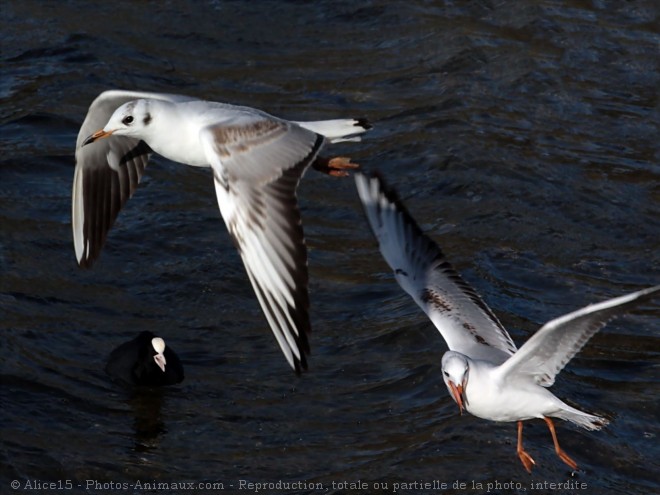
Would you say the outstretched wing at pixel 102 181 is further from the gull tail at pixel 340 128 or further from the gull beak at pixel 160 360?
the gull tail at pixel 340 128

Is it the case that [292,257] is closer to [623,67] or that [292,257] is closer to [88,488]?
[88,488]

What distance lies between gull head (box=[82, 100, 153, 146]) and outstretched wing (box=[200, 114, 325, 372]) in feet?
1.65

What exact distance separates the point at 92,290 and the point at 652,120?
5711mm

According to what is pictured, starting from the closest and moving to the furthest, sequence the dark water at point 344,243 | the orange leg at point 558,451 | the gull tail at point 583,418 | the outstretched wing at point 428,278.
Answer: the gull tail at point 583,418 → the orange leg at point 558,451 → the outstretched wing at point 428,278 → the dark water at point 344,243

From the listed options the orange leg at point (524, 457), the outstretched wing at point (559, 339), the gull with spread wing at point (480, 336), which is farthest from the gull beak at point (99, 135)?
the orange leg at point (524, 457)

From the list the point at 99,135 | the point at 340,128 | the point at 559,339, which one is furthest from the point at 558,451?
the point at 99,135

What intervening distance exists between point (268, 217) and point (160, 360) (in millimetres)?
2601

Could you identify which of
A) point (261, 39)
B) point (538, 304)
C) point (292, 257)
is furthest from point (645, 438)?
point (261, 39)

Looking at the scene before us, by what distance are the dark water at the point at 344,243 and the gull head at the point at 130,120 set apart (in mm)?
2263

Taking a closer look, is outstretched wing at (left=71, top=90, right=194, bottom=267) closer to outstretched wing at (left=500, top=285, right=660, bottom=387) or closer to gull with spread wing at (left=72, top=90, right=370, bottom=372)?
gull with spread wing at (left=72, top=90, right=370, bottom=372)

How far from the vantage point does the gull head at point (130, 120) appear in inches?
329

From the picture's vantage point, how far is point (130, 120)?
331 inches

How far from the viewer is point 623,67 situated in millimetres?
14312

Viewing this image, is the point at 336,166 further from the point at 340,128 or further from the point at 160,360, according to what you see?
the point at 160,360
